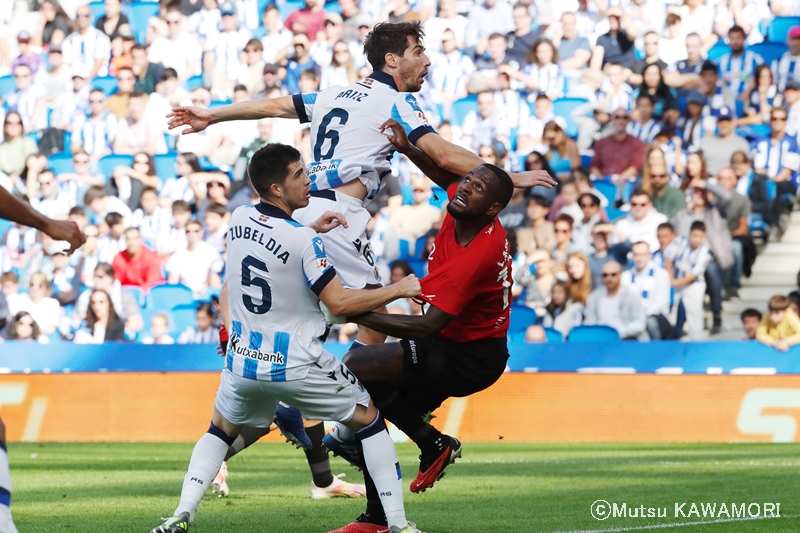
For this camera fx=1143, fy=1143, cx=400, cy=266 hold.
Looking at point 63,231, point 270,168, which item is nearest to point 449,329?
point 270,168

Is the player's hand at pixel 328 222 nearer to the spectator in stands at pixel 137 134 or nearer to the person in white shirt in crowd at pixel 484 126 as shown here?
the person in white shirt in crowd at pixel 484 126

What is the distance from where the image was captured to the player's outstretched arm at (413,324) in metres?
6.29

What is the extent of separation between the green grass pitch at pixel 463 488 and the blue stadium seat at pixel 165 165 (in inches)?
245

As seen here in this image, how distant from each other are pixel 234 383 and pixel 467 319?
1.47m

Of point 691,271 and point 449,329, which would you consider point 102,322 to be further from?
point 449,329

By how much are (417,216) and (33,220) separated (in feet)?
39.1

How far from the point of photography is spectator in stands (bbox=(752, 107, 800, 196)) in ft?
55.0

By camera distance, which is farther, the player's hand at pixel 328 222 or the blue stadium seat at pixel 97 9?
the blue stadium seat at pixel 97 9

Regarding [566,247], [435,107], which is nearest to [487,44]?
[435,107]

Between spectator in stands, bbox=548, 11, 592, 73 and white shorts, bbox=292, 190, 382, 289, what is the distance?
12.1 meters

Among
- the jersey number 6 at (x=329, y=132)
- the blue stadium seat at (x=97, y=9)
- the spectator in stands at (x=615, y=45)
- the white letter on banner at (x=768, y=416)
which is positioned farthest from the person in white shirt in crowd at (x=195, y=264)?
the jersey number 6 at (x=329, y=132)

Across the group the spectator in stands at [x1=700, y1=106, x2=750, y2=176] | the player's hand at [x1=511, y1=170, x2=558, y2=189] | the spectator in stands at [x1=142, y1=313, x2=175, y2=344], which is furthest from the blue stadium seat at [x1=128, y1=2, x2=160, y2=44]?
the player's hand at [x1=511, y1=170, x2=558, y2=189]

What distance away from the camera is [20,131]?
19.5 metres

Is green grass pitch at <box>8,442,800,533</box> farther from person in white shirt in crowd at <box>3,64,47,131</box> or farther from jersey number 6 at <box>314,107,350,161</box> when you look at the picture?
person in white shirt in crowd at <box>3,64,47,131</box>
